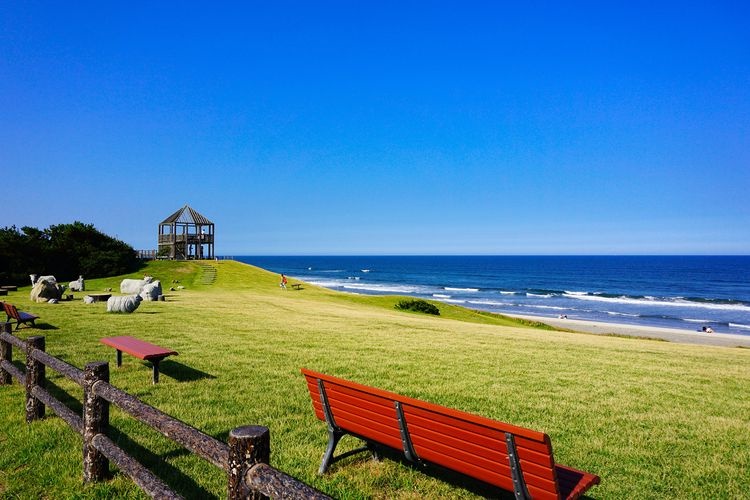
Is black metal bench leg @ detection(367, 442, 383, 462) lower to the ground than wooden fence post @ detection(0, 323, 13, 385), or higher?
lower

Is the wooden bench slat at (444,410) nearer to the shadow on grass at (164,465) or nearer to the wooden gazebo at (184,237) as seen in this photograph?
the shadow on grass at (164,465)

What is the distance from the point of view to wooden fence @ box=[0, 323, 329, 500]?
2865 mm

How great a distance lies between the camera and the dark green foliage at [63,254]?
123 ft

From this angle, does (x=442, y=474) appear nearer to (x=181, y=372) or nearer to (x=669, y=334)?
(x=181, y=372)

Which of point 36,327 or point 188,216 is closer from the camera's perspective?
point 36,327

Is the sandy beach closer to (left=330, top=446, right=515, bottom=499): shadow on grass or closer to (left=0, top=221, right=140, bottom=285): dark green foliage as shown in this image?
(left=330, top=446, right=515, bottom=499): shadow on grass

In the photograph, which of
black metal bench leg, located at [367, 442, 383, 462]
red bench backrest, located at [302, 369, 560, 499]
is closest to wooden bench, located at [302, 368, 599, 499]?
red bench backrest, located at [302, 369, 560, 499]

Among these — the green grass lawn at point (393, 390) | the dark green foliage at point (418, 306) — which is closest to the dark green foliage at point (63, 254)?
the green grass lawn at point (393, 390)

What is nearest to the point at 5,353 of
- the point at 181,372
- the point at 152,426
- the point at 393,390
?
the point at 181,372

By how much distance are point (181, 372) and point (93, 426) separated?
5.39 meters

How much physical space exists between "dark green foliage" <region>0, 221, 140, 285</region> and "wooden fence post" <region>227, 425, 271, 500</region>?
143 feet

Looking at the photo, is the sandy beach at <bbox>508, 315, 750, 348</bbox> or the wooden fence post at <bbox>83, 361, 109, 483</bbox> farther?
the sandy beach at <bbox>508, 315, 750, 348</bbox>

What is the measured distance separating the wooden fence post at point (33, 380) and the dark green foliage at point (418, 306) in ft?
103

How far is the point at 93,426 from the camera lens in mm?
4949
